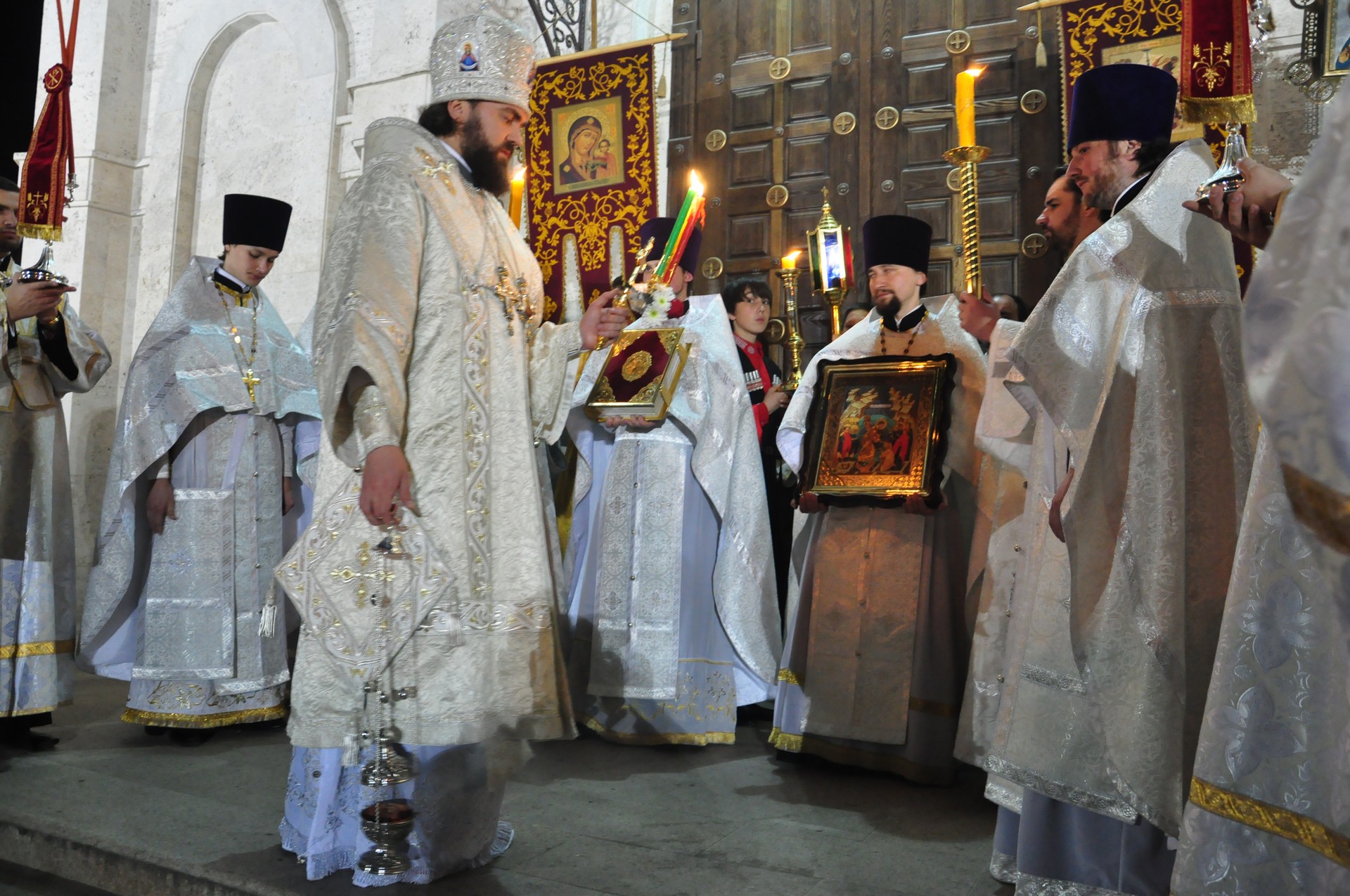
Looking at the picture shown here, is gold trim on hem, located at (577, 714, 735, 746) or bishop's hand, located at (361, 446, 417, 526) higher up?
bishop's hand, located at (361, 446, 417, 526)

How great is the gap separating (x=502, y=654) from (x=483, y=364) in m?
0.75

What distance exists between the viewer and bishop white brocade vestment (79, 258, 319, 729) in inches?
192

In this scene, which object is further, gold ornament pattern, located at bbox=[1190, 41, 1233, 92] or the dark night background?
the dark night background

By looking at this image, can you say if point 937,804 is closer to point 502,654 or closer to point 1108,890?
point 1108,890

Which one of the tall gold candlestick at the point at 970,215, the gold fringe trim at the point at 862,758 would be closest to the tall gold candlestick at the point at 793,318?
the gold fringe trim at the point at 862,758

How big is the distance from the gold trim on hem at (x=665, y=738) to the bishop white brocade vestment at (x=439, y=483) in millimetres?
1927

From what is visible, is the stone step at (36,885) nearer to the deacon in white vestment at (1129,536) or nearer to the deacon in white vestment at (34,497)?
the deacon in white vestment at (34,497)

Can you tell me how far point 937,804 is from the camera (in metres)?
3.97

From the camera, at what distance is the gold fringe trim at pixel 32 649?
4.63 meters

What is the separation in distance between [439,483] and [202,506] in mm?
2871

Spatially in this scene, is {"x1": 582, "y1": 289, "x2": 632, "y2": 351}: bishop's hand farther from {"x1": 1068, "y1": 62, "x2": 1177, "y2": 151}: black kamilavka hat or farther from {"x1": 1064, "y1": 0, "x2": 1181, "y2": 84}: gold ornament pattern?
{"x1": 1064, "y1": 0, "x2": 1181, "y2": 84}: gold ornament pattern

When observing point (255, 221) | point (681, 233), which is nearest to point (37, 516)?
point (255, 221)

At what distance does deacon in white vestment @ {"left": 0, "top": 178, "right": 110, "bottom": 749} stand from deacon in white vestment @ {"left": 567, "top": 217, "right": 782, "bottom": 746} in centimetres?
230

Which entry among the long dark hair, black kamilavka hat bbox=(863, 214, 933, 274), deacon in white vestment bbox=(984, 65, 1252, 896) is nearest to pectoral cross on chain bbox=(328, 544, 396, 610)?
the long dark hair
